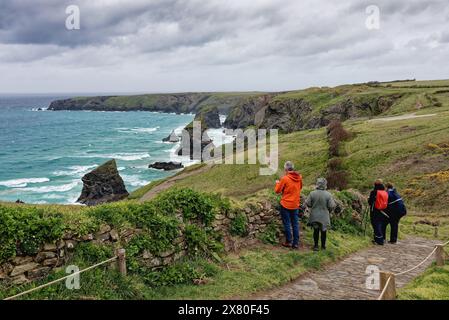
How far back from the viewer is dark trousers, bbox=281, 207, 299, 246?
15.4 metres

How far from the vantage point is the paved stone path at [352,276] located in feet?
39.0

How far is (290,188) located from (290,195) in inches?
9.7

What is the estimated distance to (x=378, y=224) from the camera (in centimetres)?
1850

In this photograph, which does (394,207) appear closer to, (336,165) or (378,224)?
(378,224)

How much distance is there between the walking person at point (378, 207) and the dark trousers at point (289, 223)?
14.5ft

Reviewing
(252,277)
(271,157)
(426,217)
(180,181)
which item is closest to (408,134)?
(271,157)

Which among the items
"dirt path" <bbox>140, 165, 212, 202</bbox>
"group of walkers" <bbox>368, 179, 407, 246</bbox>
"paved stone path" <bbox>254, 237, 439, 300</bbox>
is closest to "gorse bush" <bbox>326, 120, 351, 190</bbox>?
"dirt path" <bbox>140, 165, 212, 202</bbox>

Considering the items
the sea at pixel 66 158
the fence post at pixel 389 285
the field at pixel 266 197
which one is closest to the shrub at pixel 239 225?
the field at pixel 266 197

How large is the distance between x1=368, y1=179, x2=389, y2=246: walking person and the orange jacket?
4.81 m

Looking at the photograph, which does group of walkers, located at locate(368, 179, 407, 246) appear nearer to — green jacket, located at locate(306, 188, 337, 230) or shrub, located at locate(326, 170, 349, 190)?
green jacket, located at locate(306, 188, 337, 230)

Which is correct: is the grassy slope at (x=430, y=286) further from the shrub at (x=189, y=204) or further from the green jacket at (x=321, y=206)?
the shrub at (x=189, y=204)

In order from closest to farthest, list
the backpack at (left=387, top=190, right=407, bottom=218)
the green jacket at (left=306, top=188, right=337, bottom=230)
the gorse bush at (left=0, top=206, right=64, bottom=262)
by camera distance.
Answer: the gorse bush at (left=0, top=206, right=64, bottom=262), the green jacket at (left=306, top=188, right=337, bottom=230), the backpack at (left=387, top=190, right=407, bottom=218)

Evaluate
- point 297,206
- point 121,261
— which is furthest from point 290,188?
point 121,261
